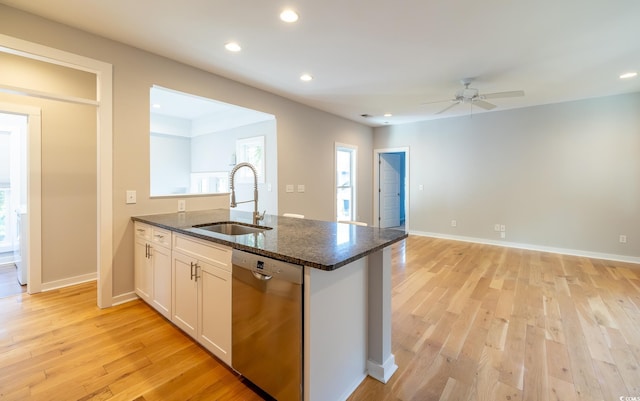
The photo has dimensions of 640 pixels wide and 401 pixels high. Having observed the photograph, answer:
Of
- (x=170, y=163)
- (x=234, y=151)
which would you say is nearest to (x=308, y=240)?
(x=234, y=151)

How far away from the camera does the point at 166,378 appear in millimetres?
1771

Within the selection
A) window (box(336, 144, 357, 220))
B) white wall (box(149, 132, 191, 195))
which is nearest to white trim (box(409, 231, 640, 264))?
window (box(336, 144, 357, 220))

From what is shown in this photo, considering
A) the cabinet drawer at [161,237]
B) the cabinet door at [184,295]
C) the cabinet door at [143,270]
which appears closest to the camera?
the cabinet door at [184,295]

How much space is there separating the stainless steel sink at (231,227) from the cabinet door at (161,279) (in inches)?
14.3

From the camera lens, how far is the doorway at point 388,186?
7172 mm

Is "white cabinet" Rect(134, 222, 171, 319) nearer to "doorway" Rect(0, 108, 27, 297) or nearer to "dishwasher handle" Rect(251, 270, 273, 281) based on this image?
"dishwasher handle" Rect(251, 270, 273, 281)

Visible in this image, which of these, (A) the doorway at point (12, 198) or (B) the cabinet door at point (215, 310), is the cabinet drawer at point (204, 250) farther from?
(A) the doorway at point (12, 198)

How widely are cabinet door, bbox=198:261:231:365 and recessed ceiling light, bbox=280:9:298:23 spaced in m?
2.07

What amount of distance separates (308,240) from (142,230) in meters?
1.94

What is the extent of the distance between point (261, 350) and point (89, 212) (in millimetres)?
3259

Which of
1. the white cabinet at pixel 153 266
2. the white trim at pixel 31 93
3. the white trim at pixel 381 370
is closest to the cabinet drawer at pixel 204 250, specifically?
the white cabinet at pixel 153 266

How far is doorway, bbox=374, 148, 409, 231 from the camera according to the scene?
23.5ft

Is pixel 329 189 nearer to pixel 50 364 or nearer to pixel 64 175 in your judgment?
pixel 64 175

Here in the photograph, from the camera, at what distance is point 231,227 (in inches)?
101
